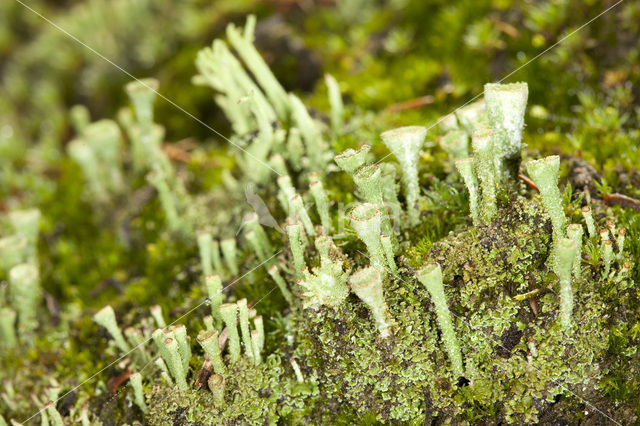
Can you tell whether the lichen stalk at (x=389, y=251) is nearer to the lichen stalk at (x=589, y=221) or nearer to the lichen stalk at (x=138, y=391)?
the lichen stalk at (x=589, y=221)

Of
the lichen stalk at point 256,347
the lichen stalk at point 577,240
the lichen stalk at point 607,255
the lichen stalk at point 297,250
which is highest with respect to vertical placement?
the lichen stalk at point 297,250

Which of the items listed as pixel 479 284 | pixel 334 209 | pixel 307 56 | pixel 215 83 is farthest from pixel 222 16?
pixel 479 284

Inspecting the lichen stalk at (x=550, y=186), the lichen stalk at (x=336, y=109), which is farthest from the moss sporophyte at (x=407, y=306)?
the lichen stalk at (x=336, y=109)

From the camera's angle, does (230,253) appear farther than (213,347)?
Yes

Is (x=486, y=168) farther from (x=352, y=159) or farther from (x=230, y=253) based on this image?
(x=230, y=253)

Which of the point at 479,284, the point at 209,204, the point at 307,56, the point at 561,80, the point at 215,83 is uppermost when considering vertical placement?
the point at 307,56

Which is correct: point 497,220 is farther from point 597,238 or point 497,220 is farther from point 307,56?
point 307,56

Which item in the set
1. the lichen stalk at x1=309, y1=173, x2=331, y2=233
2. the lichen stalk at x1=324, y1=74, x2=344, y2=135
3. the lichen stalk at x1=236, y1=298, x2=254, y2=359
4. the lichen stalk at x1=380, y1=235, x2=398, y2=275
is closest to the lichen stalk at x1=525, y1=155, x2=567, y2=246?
the lichen stalk at x1=380, y1=235, x2=398, y2=275

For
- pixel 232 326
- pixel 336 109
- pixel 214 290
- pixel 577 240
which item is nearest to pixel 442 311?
pixel 577 240
